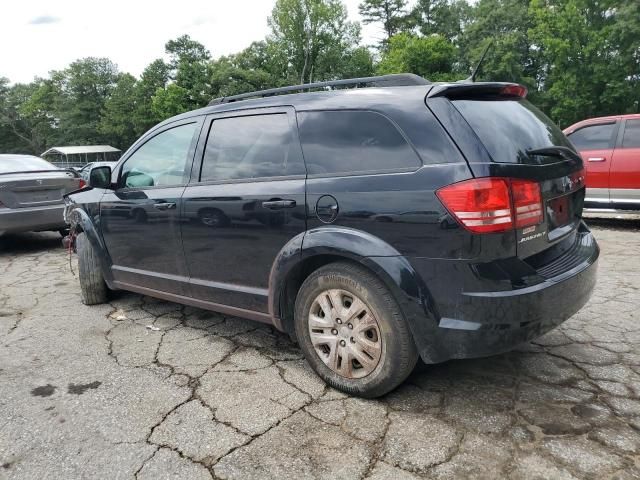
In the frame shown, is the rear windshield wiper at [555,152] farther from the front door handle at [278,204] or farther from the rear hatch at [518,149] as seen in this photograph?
the front door handle at [278,204]

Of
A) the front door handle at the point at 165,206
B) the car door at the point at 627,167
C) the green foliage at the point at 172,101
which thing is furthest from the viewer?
the green foliage at the point at 172,101

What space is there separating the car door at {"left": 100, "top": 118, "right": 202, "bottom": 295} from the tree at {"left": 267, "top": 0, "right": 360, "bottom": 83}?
53360 mm

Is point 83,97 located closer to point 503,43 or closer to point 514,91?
point 503,43

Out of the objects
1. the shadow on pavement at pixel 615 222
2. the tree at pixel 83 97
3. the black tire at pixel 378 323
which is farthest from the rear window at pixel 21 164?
the tree at pixel 83 97

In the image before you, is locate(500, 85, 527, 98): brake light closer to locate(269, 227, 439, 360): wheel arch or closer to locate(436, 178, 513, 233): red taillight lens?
locate(436, 178, 513, 233): red taillight lens

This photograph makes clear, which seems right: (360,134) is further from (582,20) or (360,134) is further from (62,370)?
(582,20)

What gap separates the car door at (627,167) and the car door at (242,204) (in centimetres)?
611

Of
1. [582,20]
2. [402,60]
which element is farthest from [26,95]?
[582,20]

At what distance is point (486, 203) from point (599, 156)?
6.28m

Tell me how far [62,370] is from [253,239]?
1.50m

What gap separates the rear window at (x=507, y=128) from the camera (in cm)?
224

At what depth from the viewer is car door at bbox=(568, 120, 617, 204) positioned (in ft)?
23.4

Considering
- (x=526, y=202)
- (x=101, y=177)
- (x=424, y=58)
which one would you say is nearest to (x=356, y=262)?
(x=526, y=202)

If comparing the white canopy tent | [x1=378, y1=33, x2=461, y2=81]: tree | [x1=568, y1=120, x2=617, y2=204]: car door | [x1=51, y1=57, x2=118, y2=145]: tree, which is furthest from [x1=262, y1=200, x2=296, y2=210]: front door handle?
[x1=51, y1=57, x2=118, y2=145]: tree
